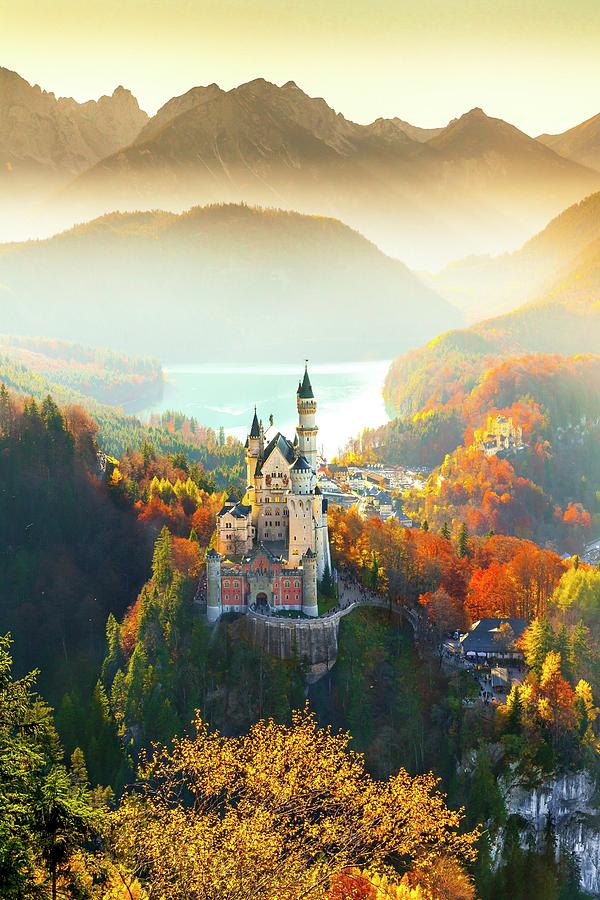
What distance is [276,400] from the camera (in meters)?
155

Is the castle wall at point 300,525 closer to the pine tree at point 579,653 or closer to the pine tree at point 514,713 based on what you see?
the pine tree at point 514,713

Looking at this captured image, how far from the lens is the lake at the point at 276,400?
136012 mm

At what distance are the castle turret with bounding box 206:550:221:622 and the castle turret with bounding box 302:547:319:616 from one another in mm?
4143

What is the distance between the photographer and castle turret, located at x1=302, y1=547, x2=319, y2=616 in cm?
5179

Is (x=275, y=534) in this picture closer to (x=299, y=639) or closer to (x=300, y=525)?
(x=300, y=525)

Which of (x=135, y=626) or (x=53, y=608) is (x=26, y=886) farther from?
(x=53, y=608)

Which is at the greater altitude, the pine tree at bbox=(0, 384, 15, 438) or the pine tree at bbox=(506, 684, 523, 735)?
the pine tree at bbox=(0, 384, 15, 438)

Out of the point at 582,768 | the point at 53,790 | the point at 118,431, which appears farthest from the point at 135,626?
the point at 118,431

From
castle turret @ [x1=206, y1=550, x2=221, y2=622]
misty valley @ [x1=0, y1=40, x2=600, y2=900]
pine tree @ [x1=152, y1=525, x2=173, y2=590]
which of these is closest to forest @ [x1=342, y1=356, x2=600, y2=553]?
misty valley @ [x1=0, y1=40, x2=600, y2=900]

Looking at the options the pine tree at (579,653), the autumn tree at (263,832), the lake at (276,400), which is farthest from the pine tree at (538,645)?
the lake at (276,400)

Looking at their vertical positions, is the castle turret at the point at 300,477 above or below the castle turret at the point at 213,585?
above

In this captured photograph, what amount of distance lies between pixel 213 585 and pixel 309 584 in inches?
185

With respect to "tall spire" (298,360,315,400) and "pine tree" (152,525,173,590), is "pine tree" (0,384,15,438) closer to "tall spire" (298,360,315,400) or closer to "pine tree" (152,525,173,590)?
"pine tree" (152,525,173,590)

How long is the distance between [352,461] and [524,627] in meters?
59.5
